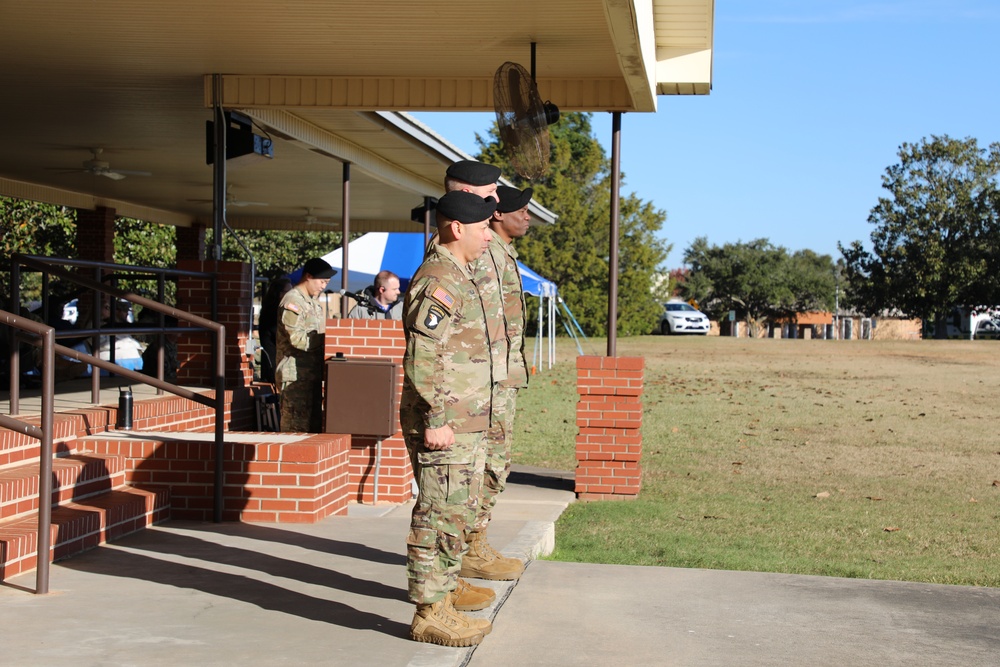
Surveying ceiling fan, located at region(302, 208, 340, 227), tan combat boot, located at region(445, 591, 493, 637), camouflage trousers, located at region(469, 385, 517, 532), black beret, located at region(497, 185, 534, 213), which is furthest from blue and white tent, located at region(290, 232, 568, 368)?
tan combat boot, located at region(445, 591, 493, 637)

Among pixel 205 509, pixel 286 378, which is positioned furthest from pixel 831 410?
pixel 205 509

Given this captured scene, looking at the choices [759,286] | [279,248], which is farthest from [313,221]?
[759,286]

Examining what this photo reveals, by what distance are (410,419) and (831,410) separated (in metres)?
14.0

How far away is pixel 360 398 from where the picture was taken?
25.3 feet

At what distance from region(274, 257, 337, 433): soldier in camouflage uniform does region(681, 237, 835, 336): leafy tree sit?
5836 centimetres

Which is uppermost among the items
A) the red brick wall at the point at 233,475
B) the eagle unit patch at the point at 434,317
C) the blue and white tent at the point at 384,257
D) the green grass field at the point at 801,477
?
the blue and white tent at the point at 384,257

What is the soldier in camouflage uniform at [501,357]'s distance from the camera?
16.9ft

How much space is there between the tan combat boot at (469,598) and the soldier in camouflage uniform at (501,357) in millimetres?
298

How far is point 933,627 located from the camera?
16.2 ft

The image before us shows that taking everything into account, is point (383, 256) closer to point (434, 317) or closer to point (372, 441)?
point (372, 441)

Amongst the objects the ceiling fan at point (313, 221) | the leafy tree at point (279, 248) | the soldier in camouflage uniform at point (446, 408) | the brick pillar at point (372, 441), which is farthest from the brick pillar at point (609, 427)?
the leafy tree at point (279, 248)

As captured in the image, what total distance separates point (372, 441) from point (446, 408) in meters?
3.74

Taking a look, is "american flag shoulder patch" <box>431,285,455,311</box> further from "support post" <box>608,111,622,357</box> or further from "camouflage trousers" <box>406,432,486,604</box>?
"support post" <box>608,111,622,357</box>

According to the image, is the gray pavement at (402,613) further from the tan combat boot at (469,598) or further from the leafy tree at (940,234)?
the leafy tree at (940,234)
